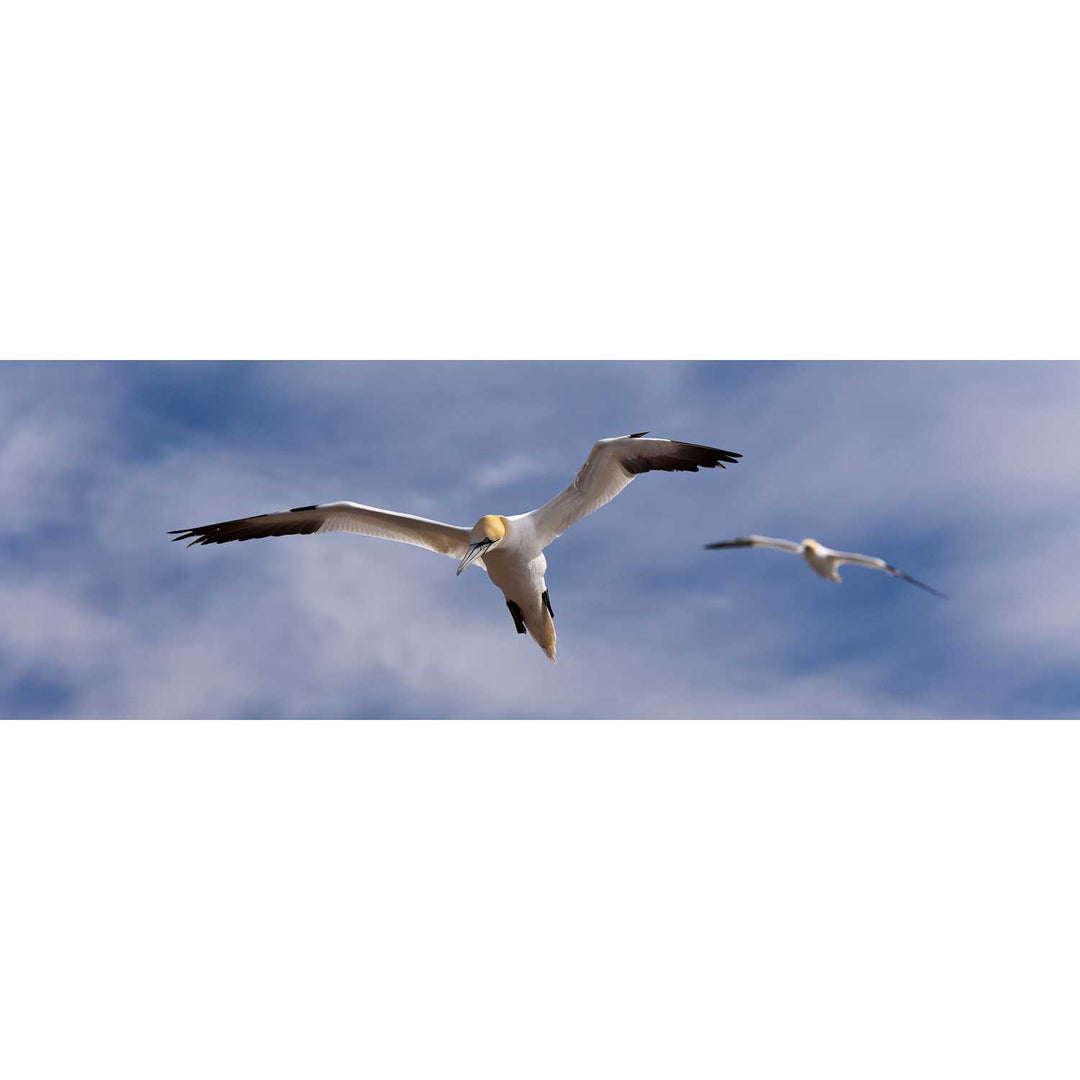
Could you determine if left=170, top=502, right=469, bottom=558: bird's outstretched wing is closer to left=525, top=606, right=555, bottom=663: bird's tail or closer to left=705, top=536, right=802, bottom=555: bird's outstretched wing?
left=525, top=606, right=555, bottom=663: bird's tail

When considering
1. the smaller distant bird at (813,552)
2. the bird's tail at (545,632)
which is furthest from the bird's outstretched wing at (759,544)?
A: the bird's tail at (545,632)

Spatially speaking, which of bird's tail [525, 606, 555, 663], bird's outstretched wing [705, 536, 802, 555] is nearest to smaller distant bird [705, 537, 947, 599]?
bird's outstretched wing [705, 536, 802, 555]

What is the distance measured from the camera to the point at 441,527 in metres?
5.39

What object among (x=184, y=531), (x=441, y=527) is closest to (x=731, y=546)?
(x=441, y=527)

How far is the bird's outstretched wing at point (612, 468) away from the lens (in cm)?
479

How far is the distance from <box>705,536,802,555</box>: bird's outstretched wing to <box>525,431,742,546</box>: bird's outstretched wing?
47 cm

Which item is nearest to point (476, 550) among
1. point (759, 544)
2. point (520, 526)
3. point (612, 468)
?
point (520, 526)

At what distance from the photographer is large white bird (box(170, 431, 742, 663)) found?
16.0ft

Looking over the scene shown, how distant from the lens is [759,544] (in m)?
5.10

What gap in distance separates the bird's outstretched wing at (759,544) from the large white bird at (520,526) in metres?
0.48

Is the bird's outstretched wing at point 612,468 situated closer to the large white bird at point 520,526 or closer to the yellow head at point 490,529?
the large white bird at point 520,526
